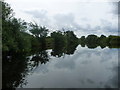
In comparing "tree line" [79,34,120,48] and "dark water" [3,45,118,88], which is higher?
"tree line" [79,34,120,48]

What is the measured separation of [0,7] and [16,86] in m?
17.7

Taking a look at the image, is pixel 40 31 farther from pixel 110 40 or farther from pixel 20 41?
pixel 110 40

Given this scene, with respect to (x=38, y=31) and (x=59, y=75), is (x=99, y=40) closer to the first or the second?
(x=38, y=31)

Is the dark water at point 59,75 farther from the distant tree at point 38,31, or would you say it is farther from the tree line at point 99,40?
the tree line at point 99,40

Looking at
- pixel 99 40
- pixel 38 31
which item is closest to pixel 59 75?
pixel 38 31

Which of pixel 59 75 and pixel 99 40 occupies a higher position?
pixel 99 40

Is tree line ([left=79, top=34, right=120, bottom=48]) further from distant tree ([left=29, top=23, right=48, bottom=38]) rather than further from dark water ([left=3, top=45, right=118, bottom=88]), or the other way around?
dark water ([left=3, top=45, right=118, bottom=88])

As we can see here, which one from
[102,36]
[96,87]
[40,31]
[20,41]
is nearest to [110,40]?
[102,36]

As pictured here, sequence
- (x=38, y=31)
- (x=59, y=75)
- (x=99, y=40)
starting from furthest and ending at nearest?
(x=99, y=40)
(x=38, y=31)
(x=59, y=75)

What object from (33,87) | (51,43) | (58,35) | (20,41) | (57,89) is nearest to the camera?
(57,89)

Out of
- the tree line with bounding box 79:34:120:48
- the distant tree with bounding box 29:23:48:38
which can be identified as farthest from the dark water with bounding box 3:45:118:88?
the tree line with bounding box 79:34:120:48

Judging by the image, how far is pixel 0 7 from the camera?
26.7 meters

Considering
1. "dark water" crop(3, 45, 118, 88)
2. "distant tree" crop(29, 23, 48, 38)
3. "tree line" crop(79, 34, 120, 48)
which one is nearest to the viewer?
"dark water" crop(3, 45, 118, 88)

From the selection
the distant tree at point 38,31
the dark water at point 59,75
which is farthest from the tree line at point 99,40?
the dark water at point 59,75
